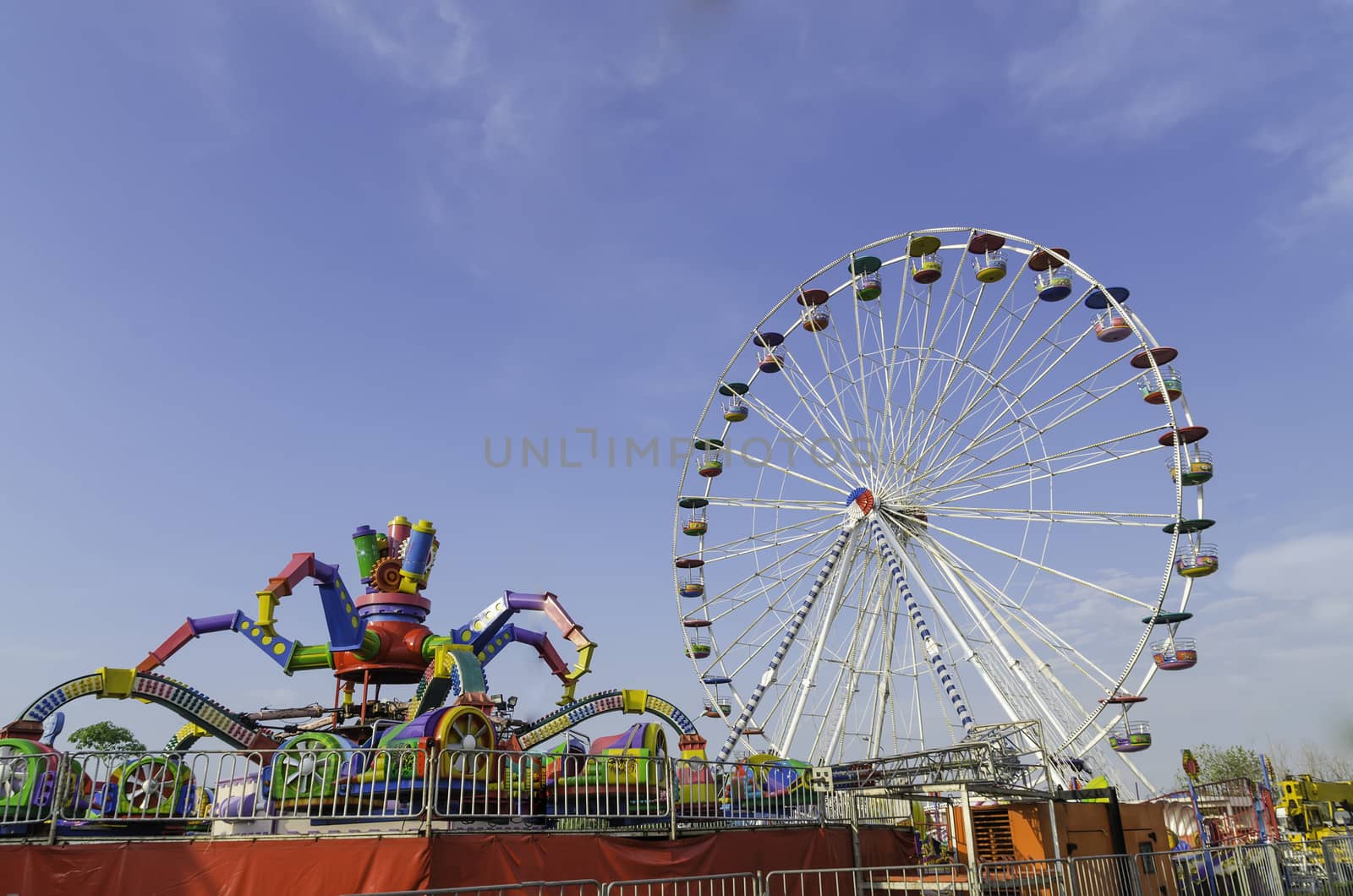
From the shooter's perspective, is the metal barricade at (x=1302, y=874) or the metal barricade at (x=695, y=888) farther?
the metal barricade at (x=1302, y=874)

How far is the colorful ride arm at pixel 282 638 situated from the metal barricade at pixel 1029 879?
35.1 feet

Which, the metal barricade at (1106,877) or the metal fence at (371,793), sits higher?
the metal fence at (371,793)

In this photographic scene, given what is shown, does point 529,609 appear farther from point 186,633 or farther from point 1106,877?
point 1106,877

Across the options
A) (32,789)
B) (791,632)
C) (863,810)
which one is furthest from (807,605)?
(32,789)

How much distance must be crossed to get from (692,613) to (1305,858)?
1540cm

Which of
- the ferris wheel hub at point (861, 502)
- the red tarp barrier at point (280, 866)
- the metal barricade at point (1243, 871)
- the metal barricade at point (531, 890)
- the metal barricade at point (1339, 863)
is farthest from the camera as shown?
the ferris wheel hub at point (861, 502)

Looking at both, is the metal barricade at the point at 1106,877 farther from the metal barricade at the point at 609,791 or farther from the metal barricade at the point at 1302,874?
the metal barricade at the point at 609,791

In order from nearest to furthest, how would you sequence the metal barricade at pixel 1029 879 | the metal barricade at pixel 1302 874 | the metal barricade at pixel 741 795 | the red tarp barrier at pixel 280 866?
the red tarp barrier at pixel 280 866
the metal barricade at pixel 741 795
the metal barricade at pixel 1029 879
the metal barricade at pixel 1302 874

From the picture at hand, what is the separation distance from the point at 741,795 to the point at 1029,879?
151 inches

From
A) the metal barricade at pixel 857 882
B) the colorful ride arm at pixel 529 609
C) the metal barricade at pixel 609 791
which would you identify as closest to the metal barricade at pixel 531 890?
the metal barricade at pixel 609 791

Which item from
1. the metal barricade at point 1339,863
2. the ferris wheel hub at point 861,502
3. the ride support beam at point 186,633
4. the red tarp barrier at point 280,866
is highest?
the ferris wheel hub at point 861,502

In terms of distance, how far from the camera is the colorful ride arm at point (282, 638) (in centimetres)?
1552

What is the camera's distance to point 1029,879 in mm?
12203

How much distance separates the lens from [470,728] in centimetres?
1123
